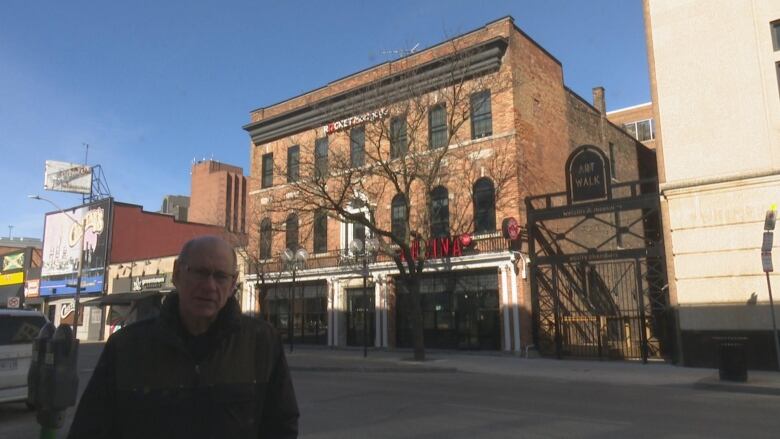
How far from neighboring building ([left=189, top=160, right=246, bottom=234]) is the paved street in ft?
157

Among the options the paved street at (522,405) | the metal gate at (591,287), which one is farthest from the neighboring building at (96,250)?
the paved street at (522,405)

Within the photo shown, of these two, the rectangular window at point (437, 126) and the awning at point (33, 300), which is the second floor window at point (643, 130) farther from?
the awning at point (33, 300)

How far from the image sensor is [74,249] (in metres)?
46.8

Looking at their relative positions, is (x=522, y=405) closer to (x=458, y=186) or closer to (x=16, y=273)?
(x=458, y=186)

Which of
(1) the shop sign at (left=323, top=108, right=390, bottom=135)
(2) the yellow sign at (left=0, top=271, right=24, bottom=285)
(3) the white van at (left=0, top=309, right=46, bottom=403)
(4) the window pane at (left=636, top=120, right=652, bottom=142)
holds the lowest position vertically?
(3) the white van at (left=0, top=309, right=46, bottom=403)

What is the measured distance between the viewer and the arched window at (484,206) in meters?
24.1

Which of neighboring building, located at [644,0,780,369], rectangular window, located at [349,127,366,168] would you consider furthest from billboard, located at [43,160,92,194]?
neighboring building, located at [644,0,780,369]

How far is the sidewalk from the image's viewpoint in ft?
45.5

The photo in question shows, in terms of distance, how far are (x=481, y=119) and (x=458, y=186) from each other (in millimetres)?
3042

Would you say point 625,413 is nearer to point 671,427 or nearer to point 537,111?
point 671,427

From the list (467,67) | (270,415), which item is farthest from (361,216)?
(270,415)

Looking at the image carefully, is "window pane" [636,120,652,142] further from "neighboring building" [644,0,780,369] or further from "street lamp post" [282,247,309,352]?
"street lamp post" [282,247,309,352]

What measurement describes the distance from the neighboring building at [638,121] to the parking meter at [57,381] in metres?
43.8

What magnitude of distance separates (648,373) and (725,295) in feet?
11.5
